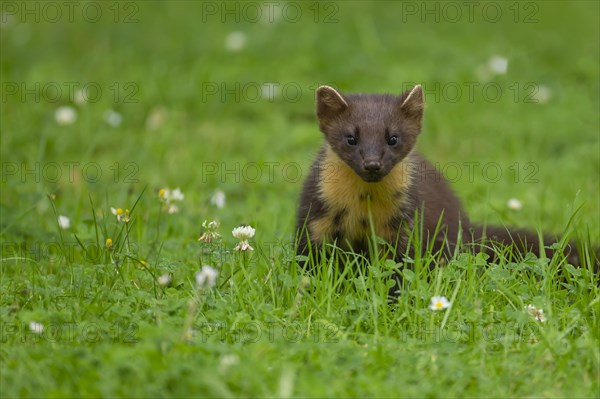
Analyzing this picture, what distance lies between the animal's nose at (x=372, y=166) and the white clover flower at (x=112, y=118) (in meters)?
4.52

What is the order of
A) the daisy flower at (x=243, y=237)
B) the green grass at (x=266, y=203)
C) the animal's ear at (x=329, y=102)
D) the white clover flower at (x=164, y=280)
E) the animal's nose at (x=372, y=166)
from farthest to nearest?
the animal's ear at (x=329, y=102) → the animal's nose at (x=372, y=166) → the daisy flower at (x=243, y=237) → the white clover flower at (x=164, y=280) → the green grass at (x=266, y=203)

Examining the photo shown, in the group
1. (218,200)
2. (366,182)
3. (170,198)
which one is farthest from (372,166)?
(218,200)

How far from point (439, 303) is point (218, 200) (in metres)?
3.20

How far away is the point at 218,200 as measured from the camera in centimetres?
802

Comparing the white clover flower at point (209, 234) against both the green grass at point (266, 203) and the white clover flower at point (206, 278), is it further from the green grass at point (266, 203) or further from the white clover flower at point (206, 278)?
the white clover flower at point (206, 278)

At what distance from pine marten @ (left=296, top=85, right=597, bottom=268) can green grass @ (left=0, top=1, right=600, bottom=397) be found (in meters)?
0.25

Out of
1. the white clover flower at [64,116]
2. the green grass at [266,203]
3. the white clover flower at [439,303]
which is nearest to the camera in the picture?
the green grass at [266,203]

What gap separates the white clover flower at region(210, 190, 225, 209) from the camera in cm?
798

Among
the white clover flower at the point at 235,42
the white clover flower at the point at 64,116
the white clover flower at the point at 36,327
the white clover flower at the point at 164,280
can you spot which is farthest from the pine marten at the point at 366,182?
the white clover flower at the point at 235,42

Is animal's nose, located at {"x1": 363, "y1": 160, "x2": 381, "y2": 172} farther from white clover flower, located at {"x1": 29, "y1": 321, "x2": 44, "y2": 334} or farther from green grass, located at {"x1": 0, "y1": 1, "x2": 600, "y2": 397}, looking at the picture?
white clover flower, located at {"x1": 29, "y1": 321, "x2": 44, "y2": 334}

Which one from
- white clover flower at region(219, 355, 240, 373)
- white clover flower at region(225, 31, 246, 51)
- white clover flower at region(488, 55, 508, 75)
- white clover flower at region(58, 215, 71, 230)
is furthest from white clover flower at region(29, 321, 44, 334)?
white clover flower at region(488, 55, 508, 75)

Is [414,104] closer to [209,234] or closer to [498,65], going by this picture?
[209,234]

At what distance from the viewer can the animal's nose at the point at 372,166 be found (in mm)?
6195

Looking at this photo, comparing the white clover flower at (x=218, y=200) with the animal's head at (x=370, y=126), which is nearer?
the animal's head at (x=370, y=126)
